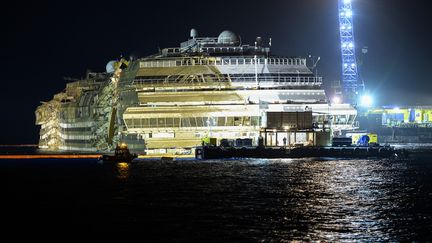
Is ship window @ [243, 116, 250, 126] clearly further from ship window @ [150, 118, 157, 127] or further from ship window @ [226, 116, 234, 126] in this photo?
ship window @ [150, 118, 157, 127]

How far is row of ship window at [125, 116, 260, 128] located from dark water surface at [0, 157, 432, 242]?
29849 millimetres

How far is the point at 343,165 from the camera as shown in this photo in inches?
5418

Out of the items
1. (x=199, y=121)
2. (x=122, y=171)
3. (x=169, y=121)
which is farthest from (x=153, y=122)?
(x=122, y=171)

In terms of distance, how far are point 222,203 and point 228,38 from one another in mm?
105607

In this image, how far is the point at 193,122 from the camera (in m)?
166

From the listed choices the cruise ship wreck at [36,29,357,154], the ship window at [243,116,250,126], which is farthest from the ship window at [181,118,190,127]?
the ship window at [243,116,250,126]

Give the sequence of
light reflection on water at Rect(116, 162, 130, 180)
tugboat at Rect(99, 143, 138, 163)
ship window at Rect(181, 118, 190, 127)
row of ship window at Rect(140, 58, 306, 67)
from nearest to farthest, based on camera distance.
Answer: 1. light reflection on water at Rect(116, 162, 130, 180)
2. tugboat at Rect(99, 143, 138, 163)
3. ship window at Rect(181, 118, 190, 127)
4. row of ship window at Rect(140, 58, 306, 67)

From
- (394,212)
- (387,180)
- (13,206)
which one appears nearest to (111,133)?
(387,180)

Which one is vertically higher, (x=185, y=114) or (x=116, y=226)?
(x=185, y=114)

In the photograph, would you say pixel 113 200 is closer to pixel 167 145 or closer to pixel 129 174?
pixel 129 174

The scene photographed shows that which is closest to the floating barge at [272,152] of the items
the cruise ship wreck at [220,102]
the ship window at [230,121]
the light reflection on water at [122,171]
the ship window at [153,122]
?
the cruise ship wreck at [220,102]

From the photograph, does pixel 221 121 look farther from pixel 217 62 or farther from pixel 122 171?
pixel 122 171

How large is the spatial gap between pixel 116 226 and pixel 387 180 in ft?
166

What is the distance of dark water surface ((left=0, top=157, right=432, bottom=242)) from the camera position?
222 feet
